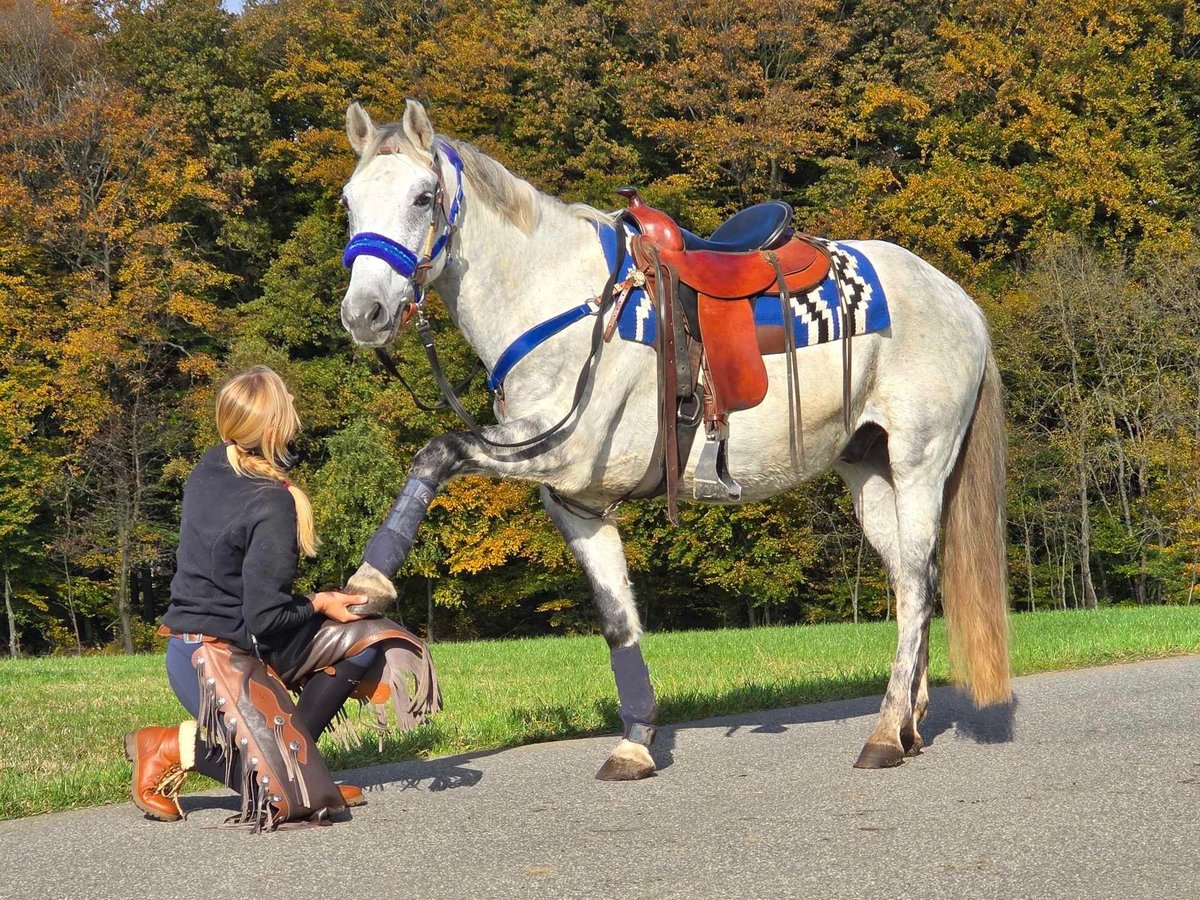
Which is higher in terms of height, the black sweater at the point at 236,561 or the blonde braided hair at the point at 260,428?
the blonde braided hair at the point at 260,428

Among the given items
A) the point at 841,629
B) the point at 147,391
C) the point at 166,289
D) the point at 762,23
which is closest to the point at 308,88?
the point at 166,289

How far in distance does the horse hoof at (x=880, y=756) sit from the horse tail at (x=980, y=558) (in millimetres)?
1007

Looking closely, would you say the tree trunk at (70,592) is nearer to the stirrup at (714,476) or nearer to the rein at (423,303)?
the rein at (423,303)

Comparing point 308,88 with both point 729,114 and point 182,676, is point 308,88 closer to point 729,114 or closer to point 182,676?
point 729,114

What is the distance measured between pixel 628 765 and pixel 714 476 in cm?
137

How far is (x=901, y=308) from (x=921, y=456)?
0.77m

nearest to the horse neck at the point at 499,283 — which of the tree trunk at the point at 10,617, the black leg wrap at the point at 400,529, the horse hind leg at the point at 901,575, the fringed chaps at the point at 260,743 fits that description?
the black leg wrap at the point at 400,529

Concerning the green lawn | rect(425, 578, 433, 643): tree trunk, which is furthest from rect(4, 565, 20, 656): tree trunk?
the green lawn

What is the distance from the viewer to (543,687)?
974 centimetres

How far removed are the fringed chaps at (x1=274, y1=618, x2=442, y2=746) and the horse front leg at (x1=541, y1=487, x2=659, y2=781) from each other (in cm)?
104

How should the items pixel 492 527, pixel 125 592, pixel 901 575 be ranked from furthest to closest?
pixel 492 527
pixel 125 592
pixel 901 575

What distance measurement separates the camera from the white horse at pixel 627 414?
5445mm

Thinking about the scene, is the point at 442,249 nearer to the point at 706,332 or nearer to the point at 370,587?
the point at 706,332

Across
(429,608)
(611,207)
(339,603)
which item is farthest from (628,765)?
(429,608)
